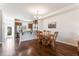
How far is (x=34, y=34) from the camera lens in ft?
7.68

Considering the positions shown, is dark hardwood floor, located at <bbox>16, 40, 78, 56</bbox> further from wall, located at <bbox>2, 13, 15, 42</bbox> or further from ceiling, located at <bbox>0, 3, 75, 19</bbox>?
ceiling, located at <bbox>0, 3, 75, 19</bbox>

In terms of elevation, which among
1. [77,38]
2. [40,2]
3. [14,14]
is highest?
[40,2]

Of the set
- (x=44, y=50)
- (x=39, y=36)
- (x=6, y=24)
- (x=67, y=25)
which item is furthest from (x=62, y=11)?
(x=6, y=24)

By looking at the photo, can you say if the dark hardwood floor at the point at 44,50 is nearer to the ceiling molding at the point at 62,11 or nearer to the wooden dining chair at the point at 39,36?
the wooden dining chair at the point at 39,36

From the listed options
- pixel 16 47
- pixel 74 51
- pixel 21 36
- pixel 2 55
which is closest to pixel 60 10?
pixel 74 51

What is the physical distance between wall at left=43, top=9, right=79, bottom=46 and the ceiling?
0.21m

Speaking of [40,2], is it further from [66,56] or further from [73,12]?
[66,56]

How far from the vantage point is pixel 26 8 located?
223 centimetres

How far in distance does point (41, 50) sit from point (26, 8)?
1.19 m

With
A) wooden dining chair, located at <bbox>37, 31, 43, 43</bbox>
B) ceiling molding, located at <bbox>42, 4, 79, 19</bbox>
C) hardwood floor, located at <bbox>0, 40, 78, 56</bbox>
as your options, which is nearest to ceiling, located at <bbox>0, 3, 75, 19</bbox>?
ceiling molding, located at <bbox>42, 4, 79, 19</bbox>

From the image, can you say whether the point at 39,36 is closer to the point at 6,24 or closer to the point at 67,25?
the point at 67,25

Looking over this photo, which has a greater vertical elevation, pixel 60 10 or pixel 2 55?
pixel 60 10

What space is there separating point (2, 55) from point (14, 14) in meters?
1.11

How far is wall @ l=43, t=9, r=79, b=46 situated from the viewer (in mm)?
2189
